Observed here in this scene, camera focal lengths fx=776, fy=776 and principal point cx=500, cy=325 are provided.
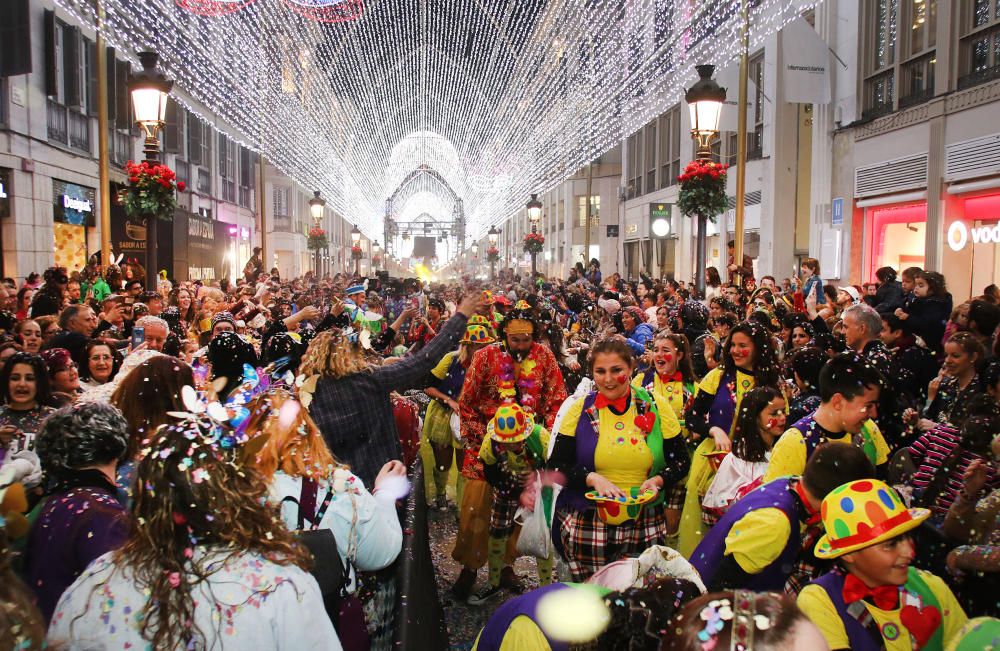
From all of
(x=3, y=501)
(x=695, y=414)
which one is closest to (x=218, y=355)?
(x=3, y=501)

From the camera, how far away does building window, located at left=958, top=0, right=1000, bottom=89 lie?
1259cm

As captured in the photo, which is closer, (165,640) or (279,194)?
(165,640)

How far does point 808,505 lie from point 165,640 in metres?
2.14

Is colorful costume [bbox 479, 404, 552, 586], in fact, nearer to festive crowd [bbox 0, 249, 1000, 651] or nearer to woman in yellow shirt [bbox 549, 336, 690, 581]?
festive crowd [bbox 0, 249, 1000, 651]

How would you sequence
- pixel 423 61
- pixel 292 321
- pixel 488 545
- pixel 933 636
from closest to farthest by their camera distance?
1. pixel 933 636
2. pixel 488 545
3. pixel 292 321
4. pixel 423 61

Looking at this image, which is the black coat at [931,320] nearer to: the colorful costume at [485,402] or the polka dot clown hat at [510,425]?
the colorful costume at [485,402]

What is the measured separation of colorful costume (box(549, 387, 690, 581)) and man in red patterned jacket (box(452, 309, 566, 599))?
1.53m

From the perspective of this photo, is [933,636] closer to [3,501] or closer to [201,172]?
[3,501]

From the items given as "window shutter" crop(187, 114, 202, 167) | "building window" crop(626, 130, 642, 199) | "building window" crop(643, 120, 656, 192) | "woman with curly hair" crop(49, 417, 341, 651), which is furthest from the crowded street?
"building window" crop(626, 130, 642, 199)

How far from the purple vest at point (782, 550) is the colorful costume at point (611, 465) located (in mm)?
1035

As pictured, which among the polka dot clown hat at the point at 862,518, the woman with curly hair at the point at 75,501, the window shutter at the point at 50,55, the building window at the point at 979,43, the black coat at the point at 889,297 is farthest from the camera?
the window shutter at the point at 50,55

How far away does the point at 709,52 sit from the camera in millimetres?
22734

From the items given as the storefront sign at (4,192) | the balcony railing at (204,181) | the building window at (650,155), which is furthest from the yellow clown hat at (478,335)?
the balcony railing at (204,181)

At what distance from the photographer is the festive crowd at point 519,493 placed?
77.2 inches
